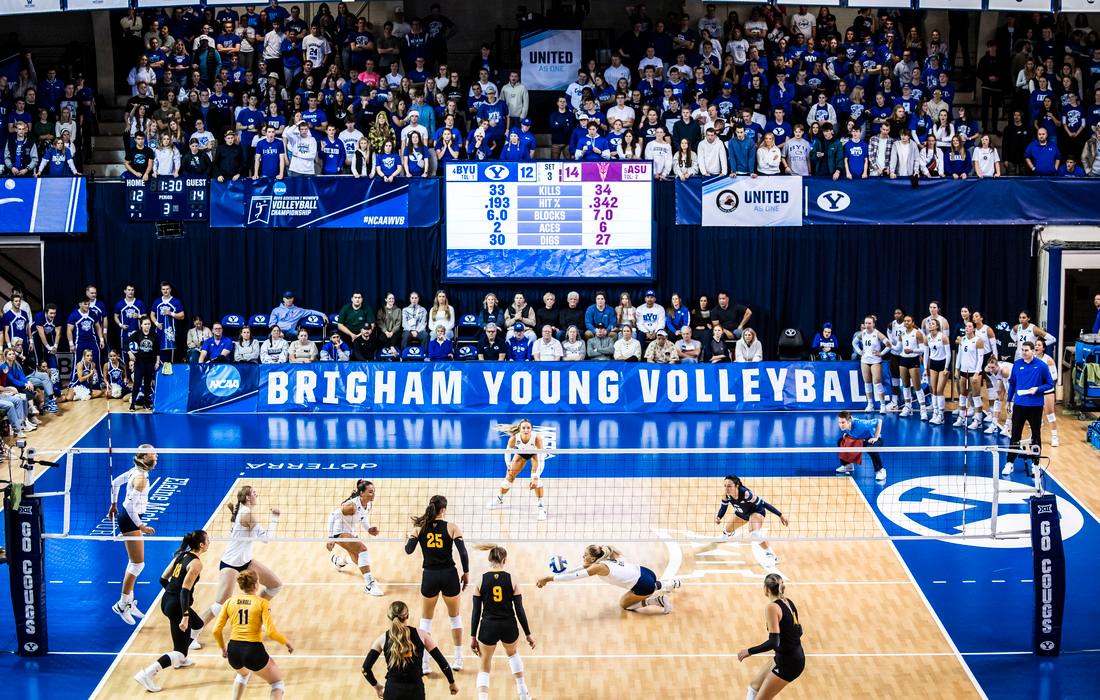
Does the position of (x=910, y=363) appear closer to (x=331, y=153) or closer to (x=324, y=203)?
(x=324, y=203)

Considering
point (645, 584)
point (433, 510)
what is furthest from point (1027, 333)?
point (433, 510)

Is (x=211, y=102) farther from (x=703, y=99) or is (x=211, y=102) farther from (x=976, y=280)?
(x=976, y=280)

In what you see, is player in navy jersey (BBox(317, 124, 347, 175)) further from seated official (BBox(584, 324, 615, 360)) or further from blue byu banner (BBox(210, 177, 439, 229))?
seated official (BBox(584, 324, 615, 360))

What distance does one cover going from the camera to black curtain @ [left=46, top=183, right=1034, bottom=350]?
1059 inches

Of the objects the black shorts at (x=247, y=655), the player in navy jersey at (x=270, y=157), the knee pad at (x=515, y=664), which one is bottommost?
the knee pad at (x=515, y=664)

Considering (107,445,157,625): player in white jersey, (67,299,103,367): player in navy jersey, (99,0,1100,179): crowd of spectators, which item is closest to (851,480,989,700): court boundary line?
(107,445,157,625): player in white jersey

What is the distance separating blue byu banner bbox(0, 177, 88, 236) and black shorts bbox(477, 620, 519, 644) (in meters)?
18.1

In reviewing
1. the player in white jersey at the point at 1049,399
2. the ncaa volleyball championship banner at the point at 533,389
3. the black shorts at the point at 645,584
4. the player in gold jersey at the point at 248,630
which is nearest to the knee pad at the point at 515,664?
the player in gold jersey at the point at 248,630

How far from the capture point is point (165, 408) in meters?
25.0

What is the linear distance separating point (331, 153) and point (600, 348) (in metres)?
6.80

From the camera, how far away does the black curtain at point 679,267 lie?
88.3 ft

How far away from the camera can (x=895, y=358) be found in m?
25.0

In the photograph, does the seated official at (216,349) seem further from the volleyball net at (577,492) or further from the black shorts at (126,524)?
the black shorts at (126,524)

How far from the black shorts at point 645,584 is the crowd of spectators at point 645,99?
43.5ft
